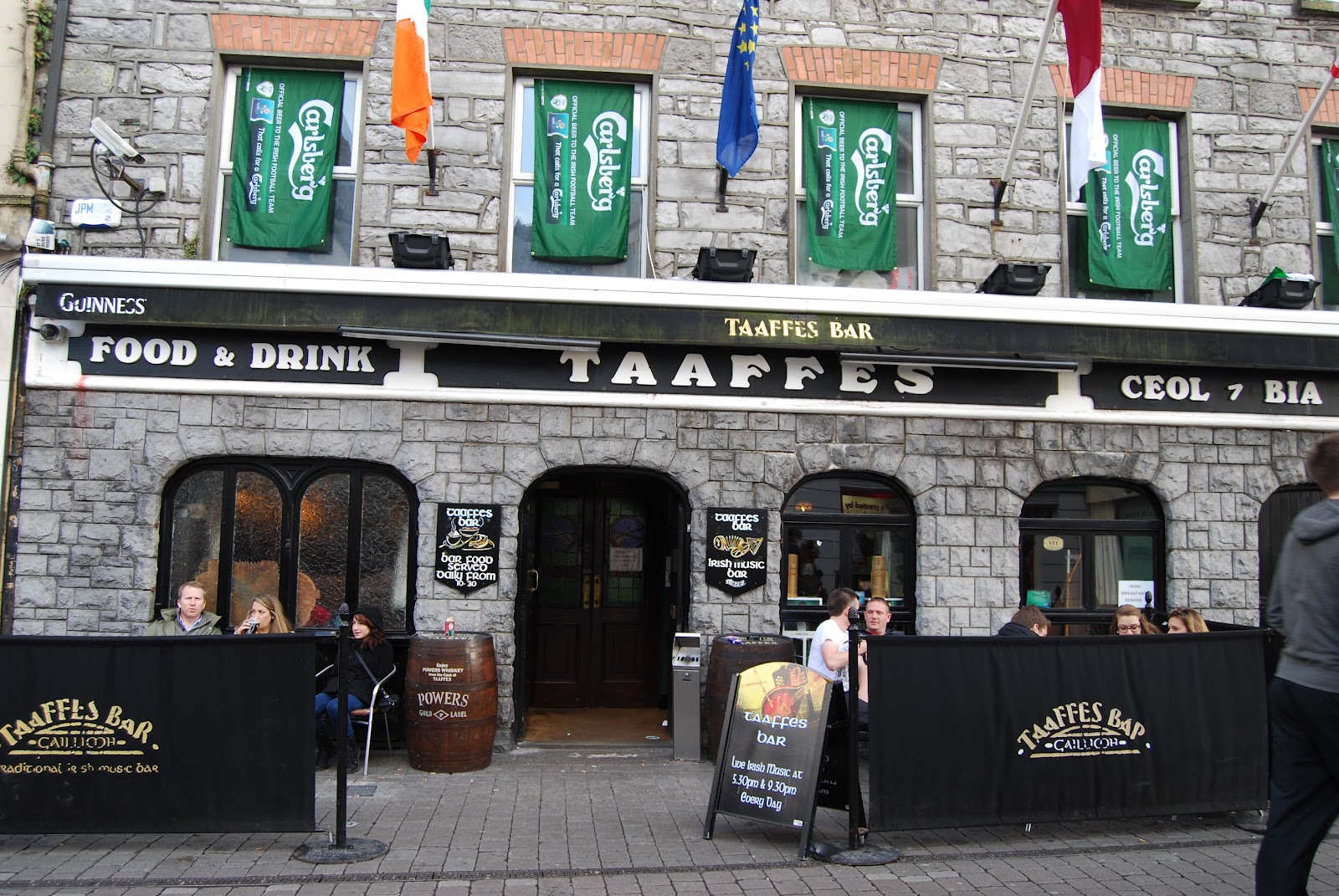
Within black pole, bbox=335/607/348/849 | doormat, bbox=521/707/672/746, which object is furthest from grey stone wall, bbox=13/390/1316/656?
black pole, bbox=335/607/348/849

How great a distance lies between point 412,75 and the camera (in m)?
7.43

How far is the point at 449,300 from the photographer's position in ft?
25.6

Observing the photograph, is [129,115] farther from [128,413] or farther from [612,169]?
[612,169]

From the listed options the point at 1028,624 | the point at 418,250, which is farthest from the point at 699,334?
the point at 1028,624

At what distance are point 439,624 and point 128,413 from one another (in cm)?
Result: 309

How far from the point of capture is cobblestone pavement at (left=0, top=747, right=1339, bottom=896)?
4859 mm

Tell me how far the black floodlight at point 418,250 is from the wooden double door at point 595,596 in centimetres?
261

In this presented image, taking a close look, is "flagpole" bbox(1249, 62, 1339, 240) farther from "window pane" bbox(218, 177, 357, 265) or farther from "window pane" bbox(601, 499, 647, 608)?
"window pane" bbox(218, 177, 357, 265)

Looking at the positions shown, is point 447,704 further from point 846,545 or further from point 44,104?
point 44,104

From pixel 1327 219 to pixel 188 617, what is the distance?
1087 cm

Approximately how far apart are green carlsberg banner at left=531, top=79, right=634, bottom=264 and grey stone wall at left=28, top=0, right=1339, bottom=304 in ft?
1.09

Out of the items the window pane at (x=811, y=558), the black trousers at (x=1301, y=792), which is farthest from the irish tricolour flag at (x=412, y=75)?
the black trousers at (x=1301, y=792)

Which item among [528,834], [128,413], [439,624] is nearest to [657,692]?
[439,624]

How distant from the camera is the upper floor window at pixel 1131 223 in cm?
902
